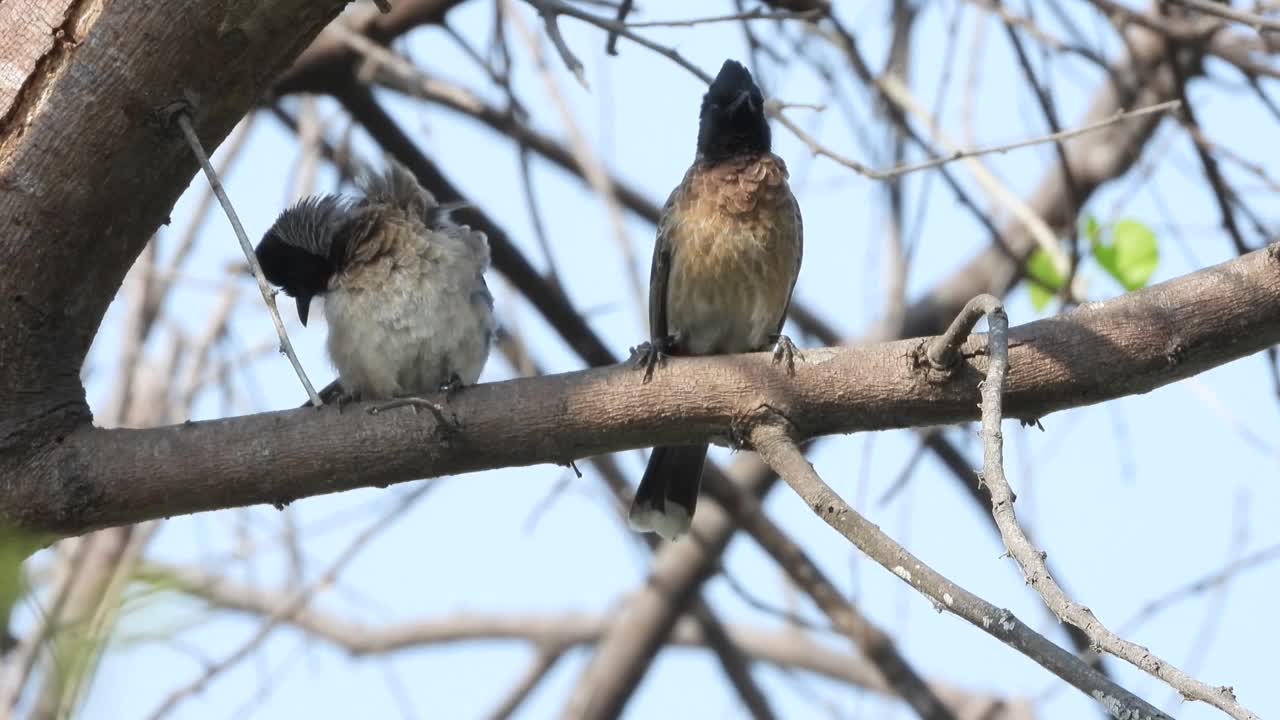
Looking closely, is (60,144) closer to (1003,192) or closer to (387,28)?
(387,28)

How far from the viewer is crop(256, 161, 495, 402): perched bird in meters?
4.13

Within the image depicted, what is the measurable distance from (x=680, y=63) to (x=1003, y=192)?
118 centimetres

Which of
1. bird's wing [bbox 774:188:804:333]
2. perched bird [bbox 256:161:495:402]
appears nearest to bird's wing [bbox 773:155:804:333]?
bird's wing [bbox 774:188:804:333]

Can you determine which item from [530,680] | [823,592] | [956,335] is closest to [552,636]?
[530,680]

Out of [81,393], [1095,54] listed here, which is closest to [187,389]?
[81,393]

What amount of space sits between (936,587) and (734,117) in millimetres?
2871

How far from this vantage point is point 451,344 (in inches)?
163

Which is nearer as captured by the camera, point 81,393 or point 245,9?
point 245,9

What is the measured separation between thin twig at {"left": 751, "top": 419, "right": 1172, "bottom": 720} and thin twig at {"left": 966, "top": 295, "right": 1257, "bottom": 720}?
0.10 m

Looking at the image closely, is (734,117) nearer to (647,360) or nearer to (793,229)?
(793,229)

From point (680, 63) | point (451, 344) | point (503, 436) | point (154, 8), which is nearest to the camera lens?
point (154, 8)

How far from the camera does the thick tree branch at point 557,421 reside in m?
2.79

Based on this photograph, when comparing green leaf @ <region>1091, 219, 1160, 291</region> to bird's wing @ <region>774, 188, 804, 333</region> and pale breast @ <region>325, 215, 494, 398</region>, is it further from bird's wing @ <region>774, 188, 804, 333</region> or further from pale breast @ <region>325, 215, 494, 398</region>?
pale breast @ <region>325, 215, 494, 398</region>

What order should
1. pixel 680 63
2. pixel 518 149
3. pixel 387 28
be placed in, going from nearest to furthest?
pixel 680 63
pixel 518 149
pixel 387 28
